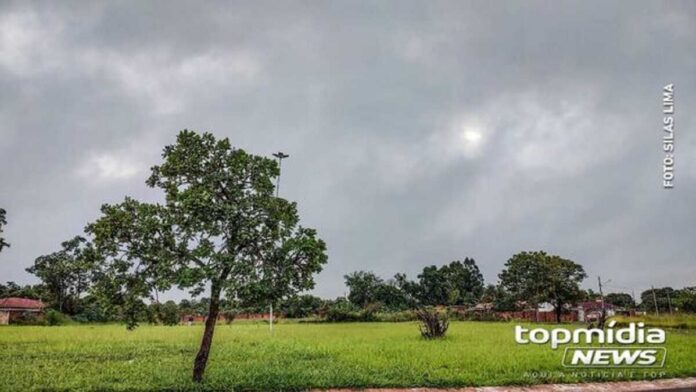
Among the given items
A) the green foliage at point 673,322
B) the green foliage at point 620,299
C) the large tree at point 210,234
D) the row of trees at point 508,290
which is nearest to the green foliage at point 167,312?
the large tree at point 210,234

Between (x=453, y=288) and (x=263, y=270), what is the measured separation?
67.9m

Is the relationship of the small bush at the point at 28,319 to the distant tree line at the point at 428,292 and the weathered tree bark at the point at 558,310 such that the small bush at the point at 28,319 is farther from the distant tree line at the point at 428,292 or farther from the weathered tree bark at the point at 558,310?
the weathered tree bark at the point at 558,310

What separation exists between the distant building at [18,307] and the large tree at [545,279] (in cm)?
4248

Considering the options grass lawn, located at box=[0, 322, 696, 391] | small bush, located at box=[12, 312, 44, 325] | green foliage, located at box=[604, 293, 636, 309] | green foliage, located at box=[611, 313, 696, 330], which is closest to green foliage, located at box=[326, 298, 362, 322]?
green foliage, located at box=[611, 313, 696, 330]

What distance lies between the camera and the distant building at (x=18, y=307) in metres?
44.5

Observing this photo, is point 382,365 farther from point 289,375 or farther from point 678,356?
point 678,356

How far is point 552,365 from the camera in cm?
1233

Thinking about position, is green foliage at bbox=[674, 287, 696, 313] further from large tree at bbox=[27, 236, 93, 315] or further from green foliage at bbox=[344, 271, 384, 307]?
large tree at bbox=[27, 236, 93, 315]

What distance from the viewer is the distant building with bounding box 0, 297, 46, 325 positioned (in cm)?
4445

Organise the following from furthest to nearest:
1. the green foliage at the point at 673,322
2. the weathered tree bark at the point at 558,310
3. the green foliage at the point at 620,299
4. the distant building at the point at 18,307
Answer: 1. the green foliage at the point at 620,299
2. the distant building at the point at 18,307
3. the weathered tree bark at the point at 558,310
4. the green foliage at the point at 673,322

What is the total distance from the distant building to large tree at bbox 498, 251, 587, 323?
42.5 m

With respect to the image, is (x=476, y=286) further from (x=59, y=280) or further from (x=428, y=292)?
(x=59, y=280)

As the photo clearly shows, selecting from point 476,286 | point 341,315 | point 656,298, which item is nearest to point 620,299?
point 656,298

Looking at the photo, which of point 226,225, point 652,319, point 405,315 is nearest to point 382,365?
point 226,225
